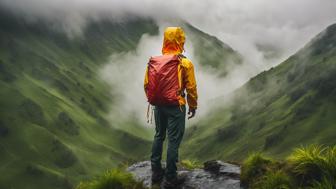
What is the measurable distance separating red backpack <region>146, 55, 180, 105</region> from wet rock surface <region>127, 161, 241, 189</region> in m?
2.63

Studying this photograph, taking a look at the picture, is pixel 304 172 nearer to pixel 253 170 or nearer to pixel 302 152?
pixel 302 152

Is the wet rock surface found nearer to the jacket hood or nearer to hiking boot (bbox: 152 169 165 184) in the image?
hiking boot (bbox: 152 169 165 184)

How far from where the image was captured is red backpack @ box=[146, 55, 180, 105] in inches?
541

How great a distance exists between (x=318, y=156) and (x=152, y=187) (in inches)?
195

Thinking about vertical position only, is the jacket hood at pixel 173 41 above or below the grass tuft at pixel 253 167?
above

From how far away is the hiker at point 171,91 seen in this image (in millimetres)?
13781

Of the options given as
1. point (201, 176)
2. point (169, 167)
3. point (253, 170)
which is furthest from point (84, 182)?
point (253, 170)

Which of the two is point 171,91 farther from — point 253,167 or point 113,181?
point 253,167

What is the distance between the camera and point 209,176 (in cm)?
1513

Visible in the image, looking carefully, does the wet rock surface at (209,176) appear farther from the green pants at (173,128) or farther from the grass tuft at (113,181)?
the grass tuft at (113,181)

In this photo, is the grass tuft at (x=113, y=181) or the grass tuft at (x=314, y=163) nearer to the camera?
the grass tuft at (x=314, y=163)

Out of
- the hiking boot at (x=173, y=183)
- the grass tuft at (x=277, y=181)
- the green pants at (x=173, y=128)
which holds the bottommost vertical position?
the grass tuft at (x=277, y=181)

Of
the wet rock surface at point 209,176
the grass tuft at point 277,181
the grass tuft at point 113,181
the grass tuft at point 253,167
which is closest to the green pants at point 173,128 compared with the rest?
the wet rock surface at point 209,176

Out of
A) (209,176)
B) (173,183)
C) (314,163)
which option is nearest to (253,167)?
(209,176)
